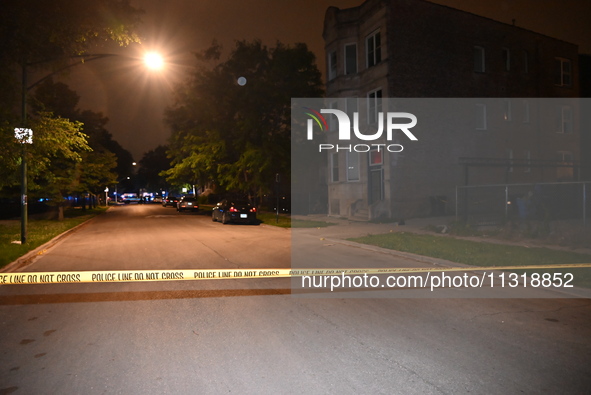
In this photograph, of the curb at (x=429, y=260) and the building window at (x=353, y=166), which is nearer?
the curb at (x=429, y=260)

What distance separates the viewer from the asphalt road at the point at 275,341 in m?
4.37

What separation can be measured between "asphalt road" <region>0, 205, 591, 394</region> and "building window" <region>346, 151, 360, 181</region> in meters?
19.8

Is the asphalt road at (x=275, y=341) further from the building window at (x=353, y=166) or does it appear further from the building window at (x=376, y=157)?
the building window at (x=353, y=166)

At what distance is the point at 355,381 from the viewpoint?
172 inches

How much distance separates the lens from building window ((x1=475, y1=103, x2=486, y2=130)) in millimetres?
28234

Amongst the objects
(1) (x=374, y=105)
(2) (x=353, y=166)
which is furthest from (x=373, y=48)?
(2) (x=353, y=166)

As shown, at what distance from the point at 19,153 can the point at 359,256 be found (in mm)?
10462

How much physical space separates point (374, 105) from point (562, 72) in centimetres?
1601

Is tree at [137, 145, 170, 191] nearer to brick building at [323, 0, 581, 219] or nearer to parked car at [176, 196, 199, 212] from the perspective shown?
parked car at [176, 196, 199, 212]

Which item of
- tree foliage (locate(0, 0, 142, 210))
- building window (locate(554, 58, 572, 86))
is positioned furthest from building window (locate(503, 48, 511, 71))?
tree foliage (locate(0, 0, 142, 210))

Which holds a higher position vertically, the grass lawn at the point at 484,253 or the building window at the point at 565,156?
the building window at the point at 565,156

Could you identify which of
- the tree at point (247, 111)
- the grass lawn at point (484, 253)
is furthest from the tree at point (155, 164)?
the grass lawn at point (484, 253)

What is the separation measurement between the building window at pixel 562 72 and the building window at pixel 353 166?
1611 cm

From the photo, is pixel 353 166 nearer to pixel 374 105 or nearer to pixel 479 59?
pixel 374 105
